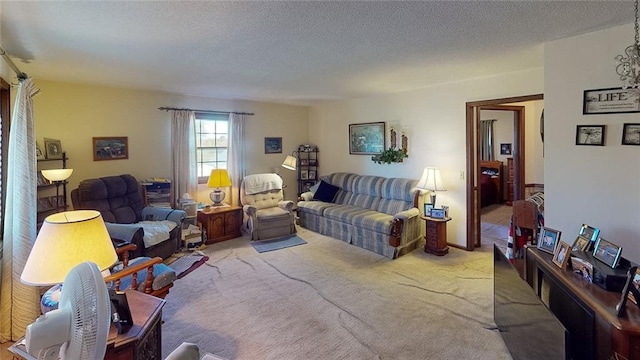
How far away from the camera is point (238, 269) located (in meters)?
3.93

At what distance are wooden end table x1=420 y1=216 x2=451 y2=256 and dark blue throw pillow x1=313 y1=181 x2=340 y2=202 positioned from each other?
6.42ft

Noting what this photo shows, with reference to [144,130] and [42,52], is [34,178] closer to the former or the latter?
[42,52]

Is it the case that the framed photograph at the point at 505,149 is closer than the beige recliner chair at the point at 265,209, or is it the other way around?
the beige recliner chair at the point at 265,209

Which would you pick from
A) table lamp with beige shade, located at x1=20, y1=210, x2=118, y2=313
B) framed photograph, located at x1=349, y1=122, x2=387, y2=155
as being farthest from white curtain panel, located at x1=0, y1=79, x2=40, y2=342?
framed photograph, located at x1=349, y1=122, x2=387, y2=155

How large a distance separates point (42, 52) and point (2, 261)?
6.06 ft

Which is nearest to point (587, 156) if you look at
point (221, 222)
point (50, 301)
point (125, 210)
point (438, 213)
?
point (438, 213)

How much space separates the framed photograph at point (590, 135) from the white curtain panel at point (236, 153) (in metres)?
4.84

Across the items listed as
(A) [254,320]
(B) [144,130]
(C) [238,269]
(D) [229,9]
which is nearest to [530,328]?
(A) [254,320]

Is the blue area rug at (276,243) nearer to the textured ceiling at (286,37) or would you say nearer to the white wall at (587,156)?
A: the textured ceiling at (286,37)

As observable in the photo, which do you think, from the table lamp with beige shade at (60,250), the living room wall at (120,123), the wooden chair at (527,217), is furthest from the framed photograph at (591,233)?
the living room wall at (120,123)

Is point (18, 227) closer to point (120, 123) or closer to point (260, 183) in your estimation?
point (120, 123)

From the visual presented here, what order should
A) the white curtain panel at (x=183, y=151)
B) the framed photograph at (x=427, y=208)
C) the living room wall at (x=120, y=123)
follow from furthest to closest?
1. the white curtain panel at (x=183, y=151)
2. the framed photograph at (x=427, y=208)
3. the living room wall at (x=120, y=123)

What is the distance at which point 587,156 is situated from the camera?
264 centimetres

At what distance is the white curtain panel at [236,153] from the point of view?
5824 millimetres
